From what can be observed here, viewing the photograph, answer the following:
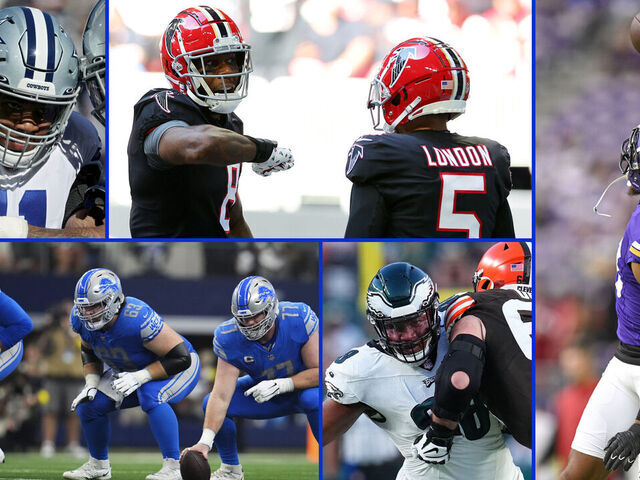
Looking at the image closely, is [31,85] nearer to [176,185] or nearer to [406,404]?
[176,185]

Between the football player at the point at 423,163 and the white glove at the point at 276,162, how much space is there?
10.1 inches

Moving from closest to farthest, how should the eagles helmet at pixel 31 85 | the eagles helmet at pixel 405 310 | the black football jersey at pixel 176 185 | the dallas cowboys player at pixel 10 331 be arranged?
the black football jersey at pixel 176 185 < the eagles helmet at pixel 405 310 < the eagles helmet at pixel 31 85 < the dallas cowboys player at pixel 10 331

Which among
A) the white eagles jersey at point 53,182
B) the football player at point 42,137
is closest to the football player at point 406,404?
the football player at point 42,137

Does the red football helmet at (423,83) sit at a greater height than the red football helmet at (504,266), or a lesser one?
greater

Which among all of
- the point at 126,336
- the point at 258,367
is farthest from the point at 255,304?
the point at 126,336

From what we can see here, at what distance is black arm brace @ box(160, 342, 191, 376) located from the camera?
3.79m

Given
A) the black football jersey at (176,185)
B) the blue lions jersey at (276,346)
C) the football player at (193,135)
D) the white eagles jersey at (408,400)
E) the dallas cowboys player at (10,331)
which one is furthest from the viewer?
the dallas cowboys player at (10,331)

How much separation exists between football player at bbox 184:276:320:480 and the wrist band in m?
0.63

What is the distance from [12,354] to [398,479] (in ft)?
5.78

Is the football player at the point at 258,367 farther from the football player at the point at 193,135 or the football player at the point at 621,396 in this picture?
the football player at the point at 621,396

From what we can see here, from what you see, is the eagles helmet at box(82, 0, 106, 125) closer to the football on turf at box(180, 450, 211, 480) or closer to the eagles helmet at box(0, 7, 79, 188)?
the eagles helmet at box(0, 7, 79, 188)

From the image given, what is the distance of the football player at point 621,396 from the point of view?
11.7ft

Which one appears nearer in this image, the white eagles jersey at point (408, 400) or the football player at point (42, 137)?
the football player at point (42, 137)

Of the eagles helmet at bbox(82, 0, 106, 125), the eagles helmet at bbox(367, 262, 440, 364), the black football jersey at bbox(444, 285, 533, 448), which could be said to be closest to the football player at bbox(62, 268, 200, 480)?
the eagles helmet at bbox(82, 0, 106, 125)
